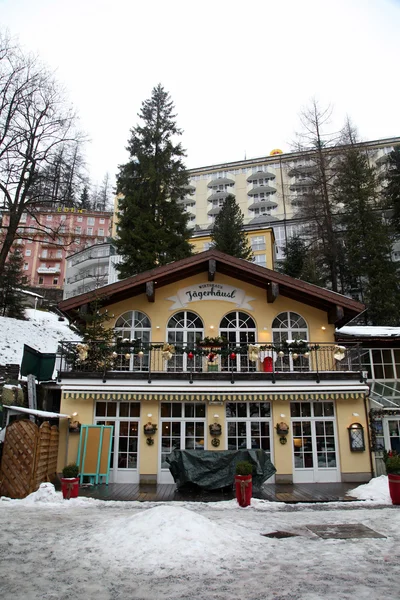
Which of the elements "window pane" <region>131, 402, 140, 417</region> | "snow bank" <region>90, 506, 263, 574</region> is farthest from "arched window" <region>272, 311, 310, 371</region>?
"snow bank" <region>90, 506, 263, 574</region>

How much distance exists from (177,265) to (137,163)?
14167mm

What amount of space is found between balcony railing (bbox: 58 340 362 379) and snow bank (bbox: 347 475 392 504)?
4.02m

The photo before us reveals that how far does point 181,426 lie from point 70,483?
17.2 ft

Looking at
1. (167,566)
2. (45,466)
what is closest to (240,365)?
(45,466)

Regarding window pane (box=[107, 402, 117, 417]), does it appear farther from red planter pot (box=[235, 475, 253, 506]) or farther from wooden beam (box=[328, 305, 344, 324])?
wooden beam (box=[328, 305, 344, 324])

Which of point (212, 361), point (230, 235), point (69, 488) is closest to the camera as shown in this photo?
point (69, 488)

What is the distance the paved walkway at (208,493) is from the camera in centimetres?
1224

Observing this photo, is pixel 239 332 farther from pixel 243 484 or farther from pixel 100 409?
pixel 243 484

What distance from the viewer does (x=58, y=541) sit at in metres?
7.45

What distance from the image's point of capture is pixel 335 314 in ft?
56.8

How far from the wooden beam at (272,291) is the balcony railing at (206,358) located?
1.89 metres

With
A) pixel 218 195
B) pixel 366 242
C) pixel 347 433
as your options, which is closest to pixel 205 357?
pixel 347 433

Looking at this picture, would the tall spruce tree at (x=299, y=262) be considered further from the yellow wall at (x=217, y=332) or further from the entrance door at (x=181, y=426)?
the entrance door at (x=181, y=426)

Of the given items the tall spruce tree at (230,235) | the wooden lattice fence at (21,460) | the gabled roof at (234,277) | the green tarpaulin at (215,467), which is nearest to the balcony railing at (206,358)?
the gabled roof at (234,277)
